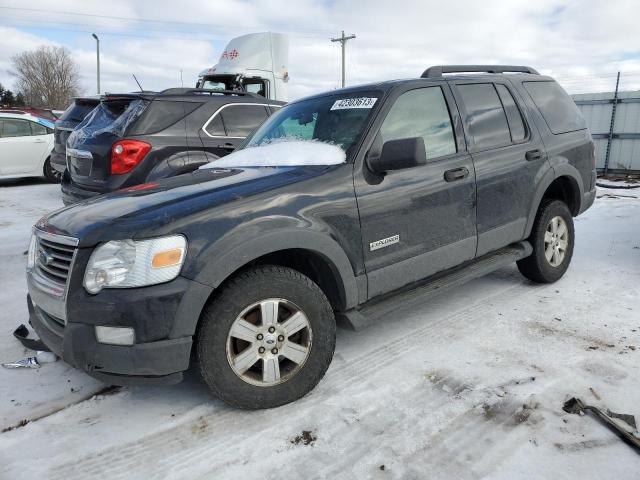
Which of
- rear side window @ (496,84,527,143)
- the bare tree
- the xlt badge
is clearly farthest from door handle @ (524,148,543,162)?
the bare tree

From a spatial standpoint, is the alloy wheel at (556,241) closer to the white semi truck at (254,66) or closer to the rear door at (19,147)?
the white semi truck at (254,66)

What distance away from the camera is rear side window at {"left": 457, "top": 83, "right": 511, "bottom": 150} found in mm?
3750

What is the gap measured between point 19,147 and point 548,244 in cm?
1100

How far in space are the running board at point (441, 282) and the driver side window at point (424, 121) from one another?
0.88 m

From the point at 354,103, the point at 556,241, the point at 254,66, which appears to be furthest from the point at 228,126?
the point at 254,66

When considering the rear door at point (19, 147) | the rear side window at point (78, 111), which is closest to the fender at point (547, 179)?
the rear side window at point (78, 111)

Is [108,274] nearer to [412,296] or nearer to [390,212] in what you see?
[390,212]

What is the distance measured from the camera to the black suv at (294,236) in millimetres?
2344

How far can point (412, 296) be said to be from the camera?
330 cm

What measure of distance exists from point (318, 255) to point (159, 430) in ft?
4.03

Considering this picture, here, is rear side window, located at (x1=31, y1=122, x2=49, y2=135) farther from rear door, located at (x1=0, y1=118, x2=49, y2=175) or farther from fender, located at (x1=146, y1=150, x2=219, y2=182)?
fender, located at (x1=146, y1=150, x2=219, y2=182)

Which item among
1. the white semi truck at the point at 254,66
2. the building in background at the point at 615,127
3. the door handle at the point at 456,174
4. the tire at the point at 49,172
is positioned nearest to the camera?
the door handle at the point at 456,174

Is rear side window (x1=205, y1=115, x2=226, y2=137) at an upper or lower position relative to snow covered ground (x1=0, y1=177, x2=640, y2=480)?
upper

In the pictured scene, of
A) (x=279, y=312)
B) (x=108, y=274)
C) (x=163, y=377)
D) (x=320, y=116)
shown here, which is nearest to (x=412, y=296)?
(x=279, y=312)
